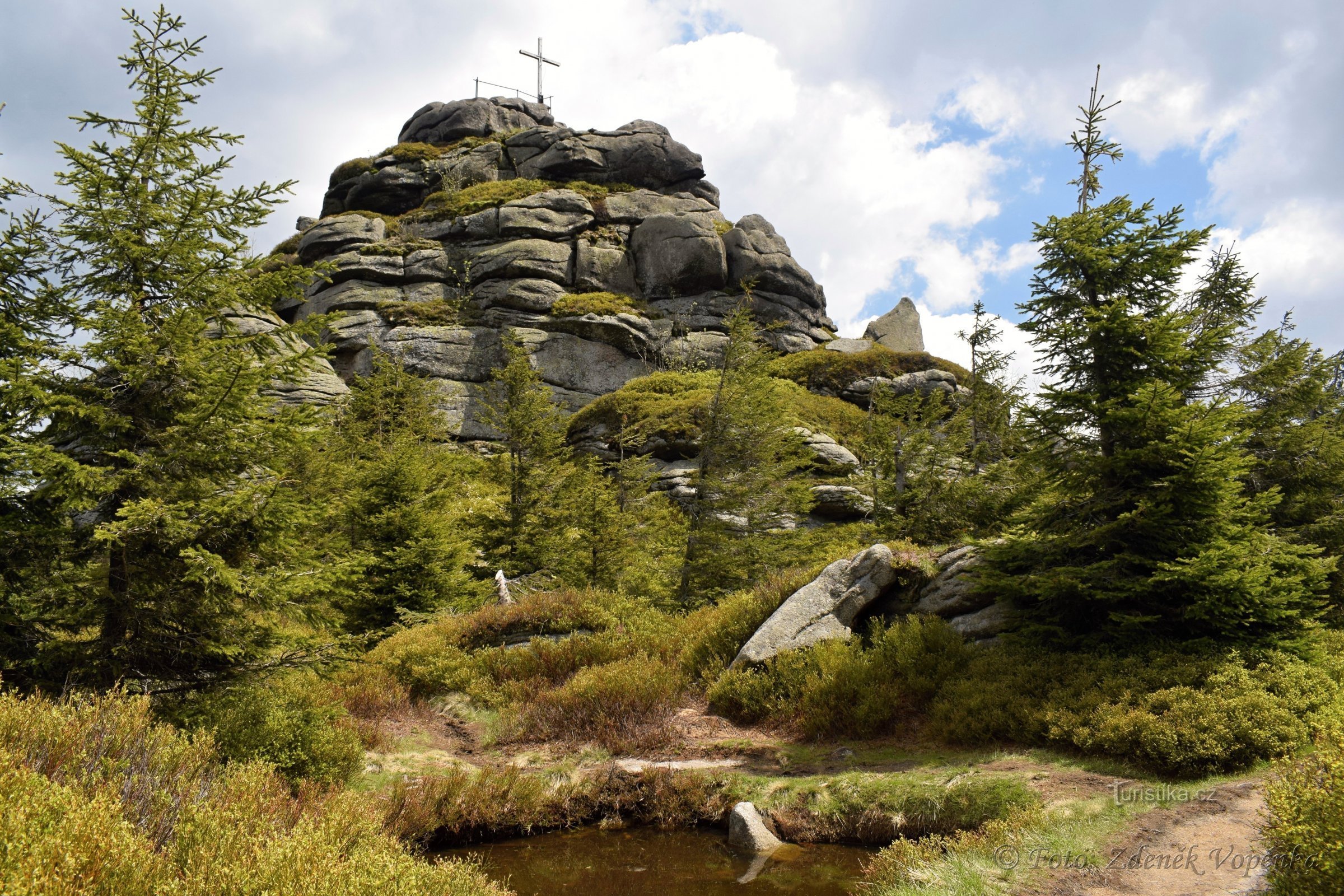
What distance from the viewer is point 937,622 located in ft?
37.1

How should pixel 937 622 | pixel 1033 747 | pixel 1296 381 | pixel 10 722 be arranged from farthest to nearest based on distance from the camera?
pixel 1296 381, pixel 937 622, pixel 1033 747, pixel 10 722

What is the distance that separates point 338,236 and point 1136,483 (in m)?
49.9

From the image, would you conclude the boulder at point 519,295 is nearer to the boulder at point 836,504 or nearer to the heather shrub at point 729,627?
the boulder at point 836,504

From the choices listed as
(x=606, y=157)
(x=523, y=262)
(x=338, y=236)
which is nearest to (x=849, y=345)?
(x=523, y=262)

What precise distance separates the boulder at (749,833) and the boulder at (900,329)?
49404 mm

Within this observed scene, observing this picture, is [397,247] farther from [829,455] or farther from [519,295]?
[829,455]

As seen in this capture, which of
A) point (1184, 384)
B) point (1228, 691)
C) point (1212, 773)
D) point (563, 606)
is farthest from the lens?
point (563, 606)

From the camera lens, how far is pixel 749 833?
8086 mm

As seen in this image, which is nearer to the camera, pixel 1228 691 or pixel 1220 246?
pixel 1228 691

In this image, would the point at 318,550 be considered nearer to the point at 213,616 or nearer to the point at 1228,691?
the point at 213,616

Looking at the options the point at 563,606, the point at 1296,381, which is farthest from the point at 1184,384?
the point at 563,606

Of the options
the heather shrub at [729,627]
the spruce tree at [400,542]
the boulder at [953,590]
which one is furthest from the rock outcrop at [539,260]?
the boulder at [953,590]

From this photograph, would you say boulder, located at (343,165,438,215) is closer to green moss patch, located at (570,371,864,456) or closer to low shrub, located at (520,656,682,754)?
green moss patch, located at (570,371,864,456)

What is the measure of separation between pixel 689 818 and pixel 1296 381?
17.7m
